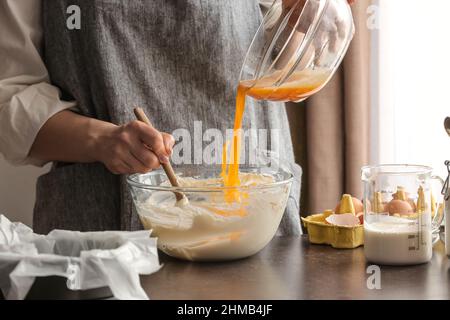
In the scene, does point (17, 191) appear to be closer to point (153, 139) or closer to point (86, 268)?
point (153, 139)

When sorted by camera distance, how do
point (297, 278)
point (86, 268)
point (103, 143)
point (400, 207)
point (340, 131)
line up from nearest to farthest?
point (86, 268) < point (297, 278) < point (400, 207) < point (103, 143) < point (340, 131)

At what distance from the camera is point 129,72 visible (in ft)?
5.42

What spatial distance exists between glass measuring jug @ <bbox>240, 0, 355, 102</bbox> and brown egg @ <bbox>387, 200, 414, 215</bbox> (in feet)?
0.92

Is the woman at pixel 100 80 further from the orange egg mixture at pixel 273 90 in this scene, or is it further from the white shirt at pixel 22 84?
the orange egg mixture at pixel 273 90

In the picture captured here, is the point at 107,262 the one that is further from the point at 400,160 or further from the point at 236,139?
the point at 400,160

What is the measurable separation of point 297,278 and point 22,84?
813mm

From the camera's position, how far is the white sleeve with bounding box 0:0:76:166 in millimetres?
1604

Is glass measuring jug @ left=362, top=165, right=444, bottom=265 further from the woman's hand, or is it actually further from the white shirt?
the white shirt

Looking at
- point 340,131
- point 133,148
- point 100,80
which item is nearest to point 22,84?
point 100,80

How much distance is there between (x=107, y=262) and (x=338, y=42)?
646 millimetres

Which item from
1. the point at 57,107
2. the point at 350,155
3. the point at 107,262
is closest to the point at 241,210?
the point at 107,262

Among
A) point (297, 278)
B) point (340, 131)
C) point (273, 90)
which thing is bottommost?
point (297, 278)

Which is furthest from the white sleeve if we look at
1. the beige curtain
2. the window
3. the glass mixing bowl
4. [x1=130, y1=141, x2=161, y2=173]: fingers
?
the window
